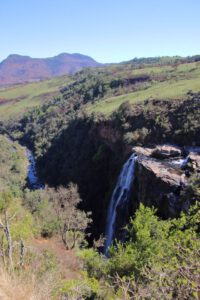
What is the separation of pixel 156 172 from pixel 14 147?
60.0 metres

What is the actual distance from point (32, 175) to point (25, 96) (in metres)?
76.7

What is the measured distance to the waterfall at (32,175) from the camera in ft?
195

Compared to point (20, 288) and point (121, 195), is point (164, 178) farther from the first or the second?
point (20, 288)

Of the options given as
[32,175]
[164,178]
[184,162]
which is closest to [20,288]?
[164,178]

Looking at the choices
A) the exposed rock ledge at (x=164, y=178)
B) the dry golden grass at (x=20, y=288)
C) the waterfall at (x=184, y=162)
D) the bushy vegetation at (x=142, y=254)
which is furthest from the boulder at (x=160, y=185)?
the dry golden grass at (x=20, y=288)

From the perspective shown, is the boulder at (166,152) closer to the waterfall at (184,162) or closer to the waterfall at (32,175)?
the waterfall at (184,162)

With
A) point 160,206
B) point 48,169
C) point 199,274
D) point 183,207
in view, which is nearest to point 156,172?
point 160,206

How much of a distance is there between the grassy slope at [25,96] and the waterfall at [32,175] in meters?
36.0

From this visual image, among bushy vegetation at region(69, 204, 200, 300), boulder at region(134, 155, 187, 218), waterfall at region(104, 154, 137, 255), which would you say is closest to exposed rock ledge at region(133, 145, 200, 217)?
boulder at region(134, 155, 187, 218)

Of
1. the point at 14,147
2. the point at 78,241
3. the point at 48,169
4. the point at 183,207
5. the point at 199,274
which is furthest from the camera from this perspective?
the point at 14,147

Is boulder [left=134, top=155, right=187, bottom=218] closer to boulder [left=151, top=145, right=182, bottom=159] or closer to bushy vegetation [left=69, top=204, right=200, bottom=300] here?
boulder [left=151, top=145, right=182, bottom=159]

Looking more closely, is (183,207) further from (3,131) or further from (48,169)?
(3,131)

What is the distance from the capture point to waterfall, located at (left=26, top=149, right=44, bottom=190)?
59531mm

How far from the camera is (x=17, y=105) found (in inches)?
4887
